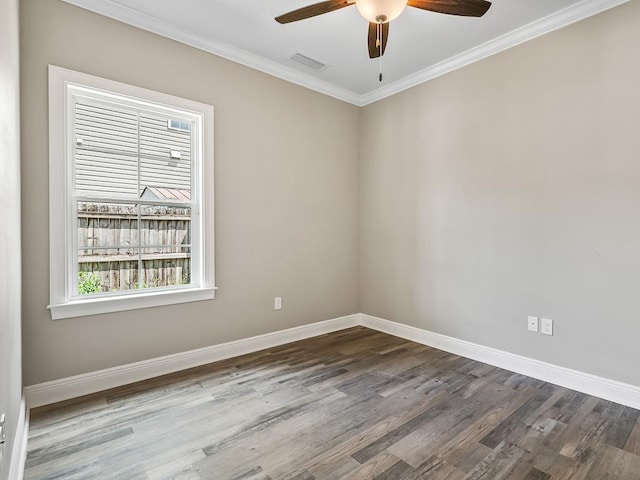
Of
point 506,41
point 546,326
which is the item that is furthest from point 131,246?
point 506,41

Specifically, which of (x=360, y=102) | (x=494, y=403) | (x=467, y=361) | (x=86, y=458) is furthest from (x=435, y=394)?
(x=360, y=102)

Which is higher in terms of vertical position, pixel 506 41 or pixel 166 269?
pixel 506 41

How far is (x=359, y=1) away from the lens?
5.90 ft

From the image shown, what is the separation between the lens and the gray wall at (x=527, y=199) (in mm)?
2371

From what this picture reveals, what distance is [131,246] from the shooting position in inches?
107

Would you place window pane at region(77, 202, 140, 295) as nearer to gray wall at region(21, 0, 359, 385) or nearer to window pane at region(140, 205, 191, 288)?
window pane at region(140, 205, 191, 288)

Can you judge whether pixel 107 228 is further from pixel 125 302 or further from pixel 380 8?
pixel 380 8

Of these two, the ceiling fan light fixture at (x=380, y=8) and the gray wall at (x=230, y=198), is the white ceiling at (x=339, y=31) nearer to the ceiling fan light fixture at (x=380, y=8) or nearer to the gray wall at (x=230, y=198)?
the gray wall at (x=230, y=198)

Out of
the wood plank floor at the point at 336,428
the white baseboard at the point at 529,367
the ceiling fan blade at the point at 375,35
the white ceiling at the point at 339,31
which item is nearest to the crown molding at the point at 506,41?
the white ceiling at the point at 339,31

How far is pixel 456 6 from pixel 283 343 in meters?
3.10

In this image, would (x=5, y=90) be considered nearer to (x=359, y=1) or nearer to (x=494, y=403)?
(x=359, y=1)

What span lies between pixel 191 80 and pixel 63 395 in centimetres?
259

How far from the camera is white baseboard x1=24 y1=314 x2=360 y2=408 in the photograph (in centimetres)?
232

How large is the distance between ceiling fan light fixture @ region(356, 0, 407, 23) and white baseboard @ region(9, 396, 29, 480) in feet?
8.83
